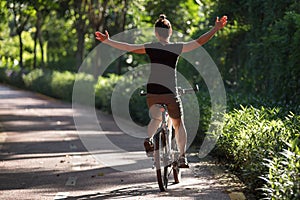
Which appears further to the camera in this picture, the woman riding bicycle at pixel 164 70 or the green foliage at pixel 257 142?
the woman riding bicycle at pixel 164 70

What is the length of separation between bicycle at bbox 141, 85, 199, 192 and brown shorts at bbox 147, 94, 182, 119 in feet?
0.28

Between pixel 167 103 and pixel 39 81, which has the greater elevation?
pixel 39 81

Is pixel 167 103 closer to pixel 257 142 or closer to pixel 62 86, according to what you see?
pixel 257 142

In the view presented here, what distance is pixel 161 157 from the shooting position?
8656 millimetres

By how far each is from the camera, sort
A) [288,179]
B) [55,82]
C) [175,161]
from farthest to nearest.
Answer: [55,82]
[175,161]
[288,179]

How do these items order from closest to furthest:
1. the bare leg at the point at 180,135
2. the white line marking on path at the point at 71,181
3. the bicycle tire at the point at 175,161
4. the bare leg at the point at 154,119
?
the bare leg at the point at 154,119, the bare leg at the point at 180,135, the bicycle tire at the point at 175,161, the white line marking on path at the point at 71,181

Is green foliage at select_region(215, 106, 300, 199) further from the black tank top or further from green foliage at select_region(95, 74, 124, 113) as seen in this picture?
green foliage at select_region(95, 74, 124, 113)

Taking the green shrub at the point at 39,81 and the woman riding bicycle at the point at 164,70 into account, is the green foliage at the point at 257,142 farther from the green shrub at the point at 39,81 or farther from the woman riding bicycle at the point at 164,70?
the green shrub at the point at 39,81

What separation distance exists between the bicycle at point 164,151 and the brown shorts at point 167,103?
85mm

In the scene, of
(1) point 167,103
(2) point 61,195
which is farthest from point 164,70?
(2) point 61,195

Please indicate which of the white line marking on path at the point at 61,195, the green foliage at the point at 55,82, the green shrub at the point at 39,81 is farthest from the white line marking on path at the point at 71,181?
the green shrub at the point at 39,81

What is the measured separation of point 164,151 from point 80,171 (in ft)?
7.37

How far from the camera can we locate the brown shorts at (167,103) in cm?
835

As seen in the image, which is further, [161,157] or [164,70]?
[161,157]
